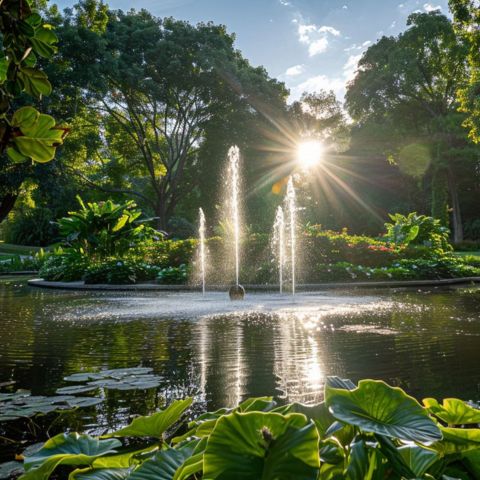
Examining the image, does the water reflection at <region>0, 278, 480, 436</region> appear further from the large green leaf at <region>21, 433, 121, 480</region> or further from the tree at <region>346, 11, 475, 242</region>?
the tree at <region>346, 11, 475, 242</region>

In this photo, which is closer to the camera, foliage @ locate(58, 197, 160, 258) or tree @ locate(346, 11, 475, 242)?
foliage @ locate(58, 197, 160, 258)

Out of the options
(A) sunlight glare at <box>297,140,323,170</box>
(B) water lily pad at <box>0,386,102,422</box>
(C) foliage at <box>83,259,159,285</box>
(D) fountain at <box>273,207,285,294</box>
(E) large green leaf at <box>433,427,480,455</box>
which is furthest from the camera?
(A) sunlight glare at <box>297,140,323,170</box>

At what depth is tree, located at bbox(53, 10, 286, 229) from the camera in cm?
2619

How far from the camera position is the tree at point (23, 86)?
3.58 feet

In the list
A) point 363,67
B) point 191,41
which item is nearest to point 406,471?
point 191,41

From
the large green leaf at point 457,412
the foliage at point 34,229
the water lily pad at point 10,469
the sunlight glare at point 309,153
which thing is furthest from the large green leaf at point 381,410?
the foliage at point 34,229

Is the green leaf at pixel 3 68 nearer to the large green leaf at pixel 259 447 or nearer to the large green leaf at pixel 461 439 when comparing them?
the large green leaf at pixel 259 447

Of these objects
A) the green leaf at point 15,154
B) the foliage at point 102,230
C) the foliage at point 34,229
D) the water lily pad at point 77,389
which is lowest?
the water lily pad at point 77,389

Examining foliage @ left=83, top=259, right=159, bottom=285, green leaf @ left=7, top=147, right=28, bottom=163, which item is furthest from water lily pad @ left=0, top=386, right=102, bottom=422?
foliage @ left=83, top=259, right=159, bottom=285

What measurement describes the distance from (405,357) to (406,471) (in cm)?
444

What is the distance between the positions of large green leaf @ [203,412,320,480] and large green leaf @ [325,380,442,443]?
0.66 feet

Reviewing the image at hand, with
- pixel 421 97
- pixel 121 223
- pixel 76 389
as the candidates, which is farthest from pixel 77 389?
pixel 421 97

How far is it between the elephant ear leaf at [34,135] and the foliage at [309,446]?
68 centimetres

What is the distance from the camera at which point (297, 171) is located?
40.5 m
